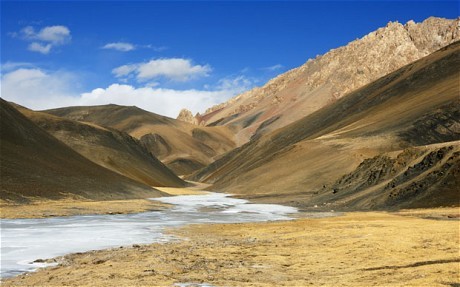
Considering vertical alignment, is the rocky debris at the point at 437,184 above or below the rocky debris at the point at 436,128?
below

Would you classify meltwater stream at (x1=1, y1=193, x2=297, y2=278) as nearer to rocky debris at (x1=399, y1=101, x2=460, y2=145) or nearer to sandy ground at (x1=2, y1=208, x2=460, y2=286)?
sandy ground at (x1=2, y1=208, x2=460, y2=286)

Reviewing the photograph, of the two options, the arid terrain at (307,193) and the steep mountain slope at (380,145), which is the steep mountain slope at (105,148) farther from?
the steep mountain slope at (380,145)

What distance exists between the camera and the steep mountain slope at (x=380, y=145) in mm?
58281

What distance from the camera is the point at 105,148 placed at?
148 metres

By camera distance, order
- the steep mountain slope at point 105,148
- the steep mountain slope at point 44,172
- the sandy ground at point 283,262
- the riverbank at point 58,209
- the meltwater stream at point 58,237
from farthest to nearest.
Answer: the steep mountain slope at point 105,148 < the steep mountain slope at point 44,172 < the riverbank at point 58,209 < the meltwater stream at point 58,237 < the sandy ground at point 283,262

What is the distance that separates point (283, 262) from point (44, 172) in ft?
214

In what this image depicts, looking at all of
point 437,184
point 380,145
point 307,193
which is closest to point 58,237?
point 437,184

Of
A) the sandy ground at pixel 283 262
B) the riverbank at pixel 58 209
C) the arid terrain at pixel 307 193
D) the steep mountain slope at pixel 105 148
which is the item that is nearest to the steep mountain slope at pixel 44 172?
the arid terrain at pixel 307 193

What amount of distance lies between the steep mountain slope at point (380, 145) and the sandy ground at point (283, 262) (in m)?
27.9

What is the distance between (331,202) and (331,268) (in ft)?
170

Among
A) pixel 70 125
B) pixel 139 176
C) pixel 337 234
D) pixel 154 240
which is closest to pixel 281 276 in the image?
pixel 337 234

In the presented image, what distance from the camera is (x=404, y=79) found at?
503 ft

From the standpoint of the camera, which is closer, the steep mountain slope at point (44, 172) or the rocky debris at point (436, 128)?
the steep mountain slope at point (44, 172)

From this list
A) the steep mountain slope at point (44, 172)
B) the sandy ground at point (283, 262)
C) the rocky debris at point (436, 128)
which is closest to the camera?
the sandy ground at point (283, 262)
